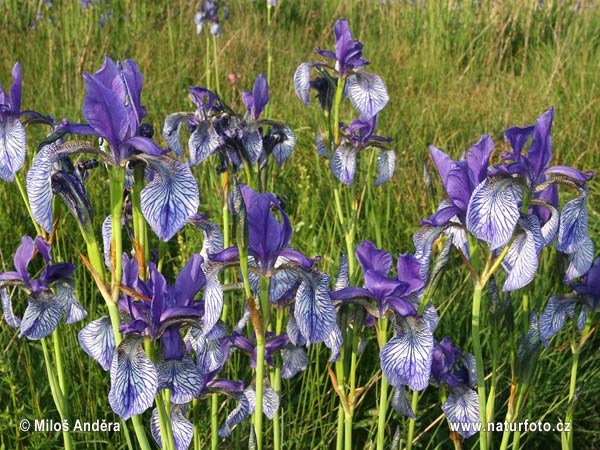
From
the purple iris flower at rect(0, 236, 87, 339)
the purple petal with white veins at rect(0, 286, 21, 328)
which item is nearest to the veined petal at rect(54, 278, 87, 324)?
the purple iris flower at rect(0, 236, 87, 339)

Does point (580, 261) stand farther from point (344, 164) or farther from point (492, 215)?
point (344, 164)

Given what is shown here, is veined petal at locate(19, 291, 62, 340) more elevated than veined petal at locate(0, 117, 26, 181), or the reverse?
veined petal at locate(0, 117, 26, 181)

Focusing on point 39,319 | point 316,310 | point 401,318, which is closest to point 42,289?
point 39,319

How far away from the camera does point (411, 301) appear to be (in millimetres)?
1270

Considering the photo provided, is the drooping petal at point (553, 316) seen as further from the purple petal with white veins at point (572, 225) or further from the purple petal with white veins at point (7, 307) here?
the purple petal with white veins at point (7, 307)

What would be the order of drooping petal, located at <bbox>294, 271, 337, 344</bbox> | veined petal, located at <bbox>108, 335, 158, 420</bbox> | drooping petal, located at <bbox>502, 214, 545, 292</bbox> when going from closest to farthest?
1. veined petal, located at <bbox>108, 335, 158, 420</bbox>
2. drooping petal, located at <bbox>294, 271, 337, 344</bbox>
3. drooping petal, located at <bbox>502, 214, 545, 292</bbox>

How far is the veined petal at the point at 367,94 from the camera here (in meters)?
2.11

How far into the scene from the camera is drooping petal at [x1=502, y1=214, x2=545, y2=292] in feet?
4.15

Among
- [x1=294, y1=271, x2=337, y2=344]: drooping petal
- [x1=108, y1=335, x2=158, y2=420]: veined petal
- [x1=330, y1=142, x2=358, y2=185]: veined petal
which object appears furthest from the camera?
[x1=330, y1=142, x2=358, y2=185]: veined petal

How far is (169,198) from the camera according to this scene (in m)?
1.05

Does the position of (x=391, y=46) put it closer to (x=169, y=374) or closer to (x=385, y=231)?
(x=385, y=231)

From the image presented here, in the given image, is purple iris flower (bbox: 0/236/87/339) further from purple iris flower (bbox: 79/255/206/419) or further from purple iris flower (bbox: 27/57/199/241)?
purple iris flower (bbox: 27/57/199/241)

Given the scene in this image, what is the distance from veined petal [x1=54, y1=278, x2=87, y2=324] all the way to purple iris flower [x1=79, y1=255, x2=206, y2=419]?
188 mm

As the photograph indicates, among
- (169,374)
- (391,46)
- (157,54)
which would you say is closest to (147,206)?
(169,374)
